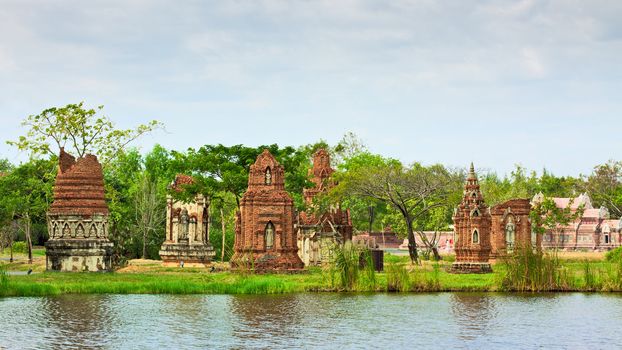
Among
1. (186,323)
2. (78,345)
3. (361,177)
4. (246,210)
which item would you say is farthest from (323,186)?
(78,345)

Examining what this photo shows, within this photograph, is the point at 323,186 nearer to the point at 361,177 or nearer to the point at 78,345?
the point at 361,177

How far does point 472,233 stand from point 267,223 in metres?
11.0

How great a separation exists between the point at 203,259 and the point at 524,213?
65.5ft

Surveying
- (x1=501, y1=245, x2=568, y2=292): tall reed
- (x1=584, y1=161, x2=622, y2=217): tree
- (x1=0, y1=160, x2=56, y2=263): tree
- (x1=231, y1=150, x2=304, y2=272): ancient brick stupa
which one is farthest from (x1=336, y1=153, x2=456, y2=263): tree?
(x1=584, y1=161, x2=622, y2=217): tree

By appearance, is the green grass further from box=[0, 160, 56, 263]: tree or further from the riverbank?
box=[0, 160, 56, 263]: tree

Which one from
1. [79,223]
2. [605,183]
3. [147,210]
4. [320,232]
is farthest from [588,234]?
[79,223]

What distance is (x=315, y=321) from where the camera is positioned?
2475 cm

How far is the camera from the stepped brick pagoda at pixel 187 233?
52.3 metres

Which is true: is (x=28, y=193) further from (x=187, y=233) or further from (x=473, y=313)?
(x=473, y=313)

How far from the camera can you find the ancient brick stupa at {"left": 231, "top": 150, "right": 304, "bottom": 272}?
1639 inches

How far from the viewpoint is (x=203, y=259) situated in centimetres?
5231

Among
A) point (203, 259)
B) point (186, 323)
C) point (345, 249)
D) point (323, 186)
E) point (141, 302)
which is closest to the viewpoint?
point (186, 323)

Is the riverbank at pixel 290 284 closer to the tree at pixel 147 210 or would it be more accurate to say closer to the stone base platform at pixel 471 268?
the stone base platform at pixel 471 268

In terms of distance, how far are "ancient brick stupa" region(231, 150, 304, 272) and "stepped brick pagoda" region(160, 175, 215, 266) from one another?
10443mm
